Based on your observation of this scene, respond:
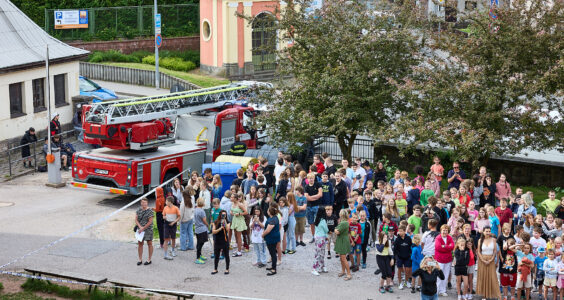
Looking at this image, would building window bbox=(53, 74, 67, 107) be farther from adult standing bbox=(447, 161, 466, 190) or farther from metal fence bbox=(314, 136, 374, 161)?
adult standing bbox=(447, 161, 466, 190)

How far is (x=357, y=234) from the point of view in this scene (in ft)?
56.9

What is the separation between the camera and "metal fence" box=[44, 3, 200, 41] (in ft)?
149

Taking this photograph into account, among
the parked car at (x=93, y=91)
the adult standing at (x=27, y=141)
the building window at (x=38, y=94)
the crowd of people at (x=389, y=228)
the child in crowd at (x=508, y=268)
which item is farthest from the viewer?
the parked car at (x=93, y=91)

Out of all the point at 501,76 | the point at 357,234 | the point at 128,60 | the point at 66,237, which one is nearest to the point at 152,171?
the point at 66,237

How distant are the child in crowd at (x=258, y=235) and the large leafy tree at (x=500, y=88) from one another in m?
5.55

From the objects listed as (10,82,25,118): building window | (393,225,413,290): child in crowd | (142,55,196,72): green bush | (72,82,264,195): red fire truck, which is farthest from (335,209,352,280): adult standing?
(142,55,196,72): green bush

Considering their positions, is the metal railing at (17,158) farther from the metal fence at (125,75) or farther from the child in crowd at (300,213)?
the child in crowd at (300,213)

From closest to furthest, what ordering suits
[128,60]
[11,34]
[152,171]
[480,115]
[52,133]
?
1. [480,115]
2. [152,171]
3. [52,133]
4. [11,34]
5. [128,60]

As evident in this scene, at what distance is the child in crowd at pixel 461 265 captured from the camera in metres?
16.0

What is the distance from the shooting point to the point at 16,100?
98.2 feet

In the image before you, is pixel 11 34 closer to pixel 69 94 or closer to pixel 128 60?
pixel 69 94

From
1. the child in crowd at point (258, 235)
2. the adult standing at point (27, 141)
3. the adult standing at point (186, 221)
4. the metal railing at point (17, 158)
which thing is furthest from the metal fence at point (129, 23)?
the child in crowd at point (258, 235)

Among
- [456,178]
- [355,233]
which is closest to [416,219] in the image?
[355,233]

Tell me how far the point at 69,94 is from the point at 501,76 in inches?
686
